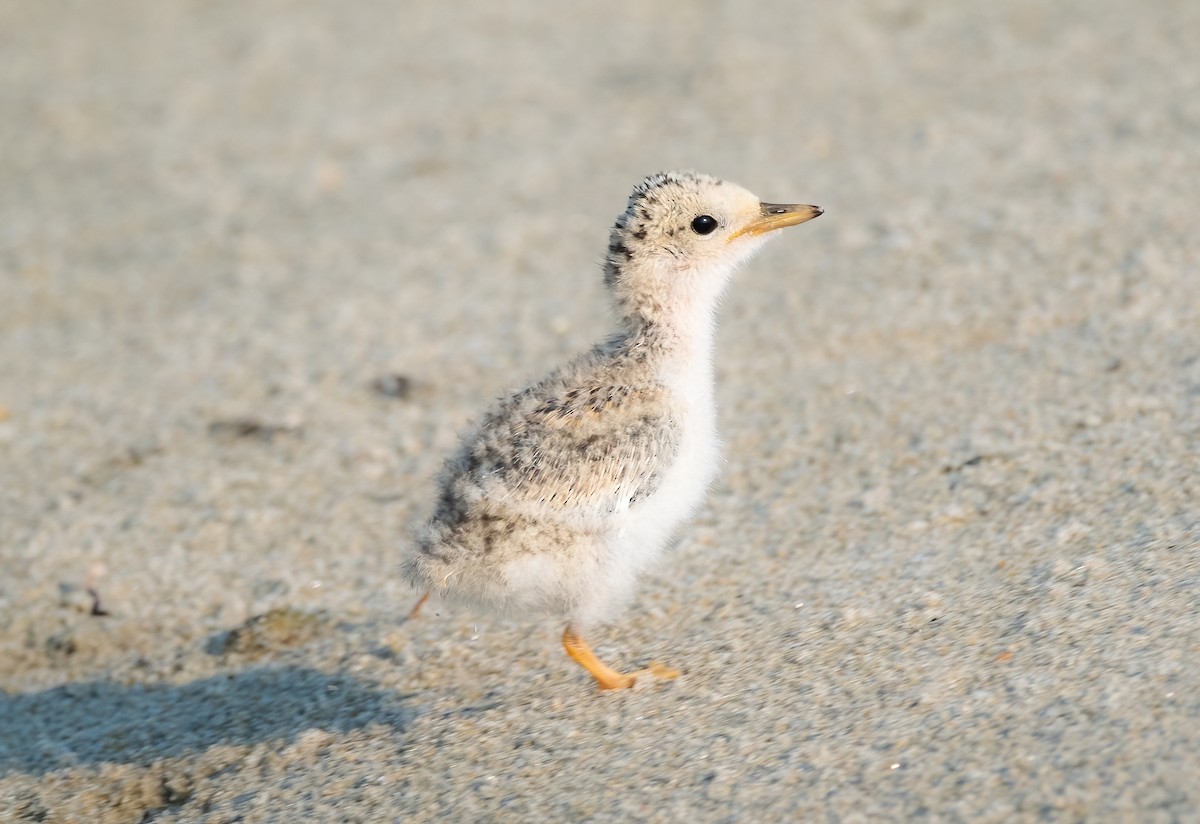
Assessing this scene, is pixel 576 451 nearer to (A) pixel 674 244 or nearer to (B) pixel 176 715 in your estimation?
(A) pixel 674 244

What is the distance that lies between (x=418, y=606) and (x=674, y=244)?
1.08 m

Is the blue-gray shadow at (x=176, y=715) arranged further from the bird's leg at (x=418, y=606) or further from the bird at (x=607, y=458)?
the bird at (x=607, y=458)

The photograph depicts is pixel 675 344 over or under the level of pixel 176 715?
over

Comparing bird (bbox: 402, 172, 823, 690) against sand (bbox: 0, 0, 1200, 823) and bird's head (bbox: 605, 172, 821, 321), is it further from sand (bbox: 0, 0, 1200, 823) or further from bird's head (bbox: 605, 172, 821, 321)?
sand (bbox: 0, 0, 1200, 823)

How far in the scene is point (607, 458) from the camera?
320 centimetres

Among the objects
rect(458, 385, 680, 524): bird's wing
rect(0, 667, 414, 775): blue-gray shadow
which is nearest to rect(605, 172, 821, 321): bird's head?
rect(458, 385, 680, 524): bird's wing

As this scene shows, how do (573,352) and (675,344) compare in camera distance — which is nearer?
(675,344)

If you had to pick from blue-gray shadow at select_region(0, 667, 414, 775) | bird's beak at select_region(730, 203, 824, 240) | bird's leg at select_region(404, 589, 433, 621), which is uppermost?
bird's beak at select_region(730, 203, 824, 240)

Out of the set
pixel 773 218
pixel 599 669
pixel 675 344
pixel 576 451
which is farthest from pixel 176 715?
pixel 773 218

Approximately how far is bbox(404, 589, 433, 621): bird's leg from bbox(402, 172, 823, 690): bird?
5.3 inches

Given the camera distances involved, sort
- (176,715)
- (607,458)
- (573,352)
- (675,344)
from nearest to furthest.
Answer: (607,458), (675,344), (176,715), (573,352)

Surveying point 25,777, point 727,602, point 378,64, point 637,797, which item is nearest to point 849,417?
point 727,602

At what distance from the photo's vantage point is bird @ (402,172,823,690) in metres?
3.16

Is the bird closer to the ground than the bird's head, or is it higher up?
closer to the ground
